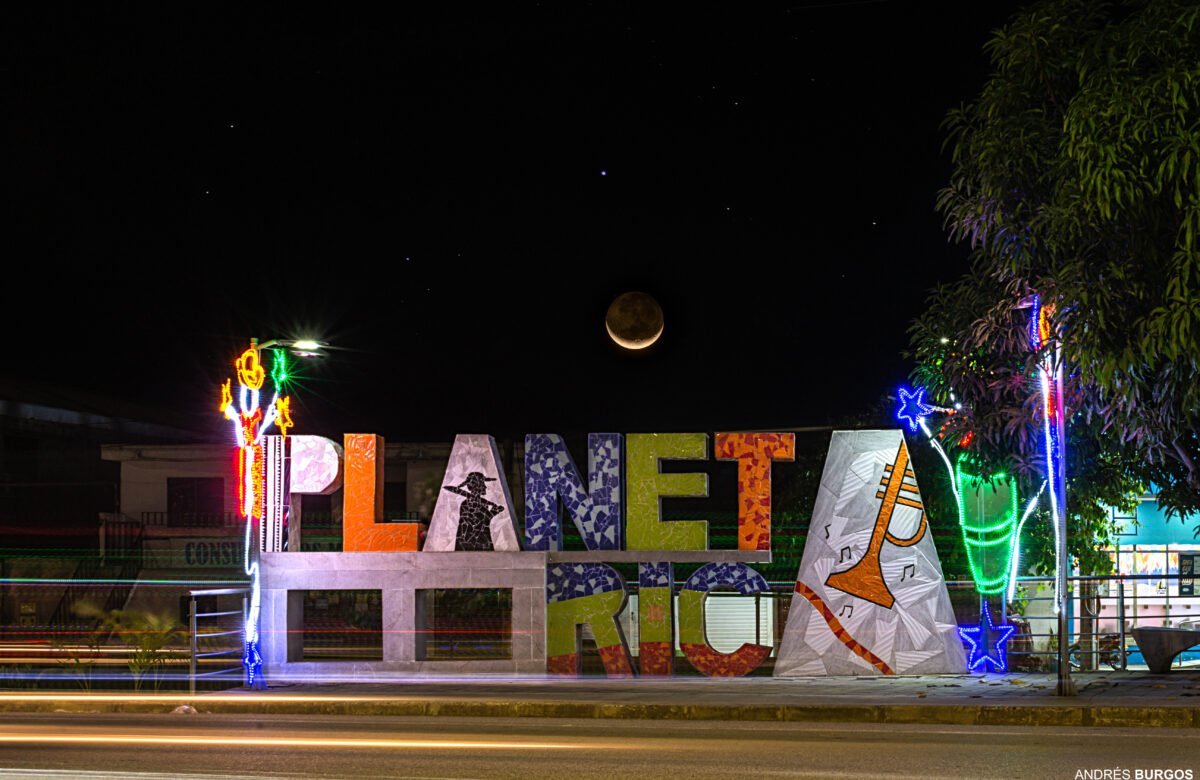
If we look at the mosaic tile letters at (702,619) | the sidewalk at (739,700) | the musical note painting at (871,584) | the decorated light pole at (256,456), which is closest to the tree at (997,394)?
the musical note painting at (871,584)

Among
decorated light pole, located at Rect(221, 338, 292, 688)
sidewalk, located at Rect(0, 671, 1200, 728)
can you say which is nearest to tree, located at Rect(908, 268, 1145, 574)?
sidewalk, located at Rect(0, 671, 1200, 728)

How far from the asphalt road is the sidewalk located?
649mm

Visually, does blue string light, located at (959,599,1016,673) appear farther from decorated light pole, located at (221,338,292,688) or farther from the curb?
decorated light pole, located at (221,338,292,688)

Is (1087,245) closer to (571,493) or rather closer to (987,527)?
(987,527)

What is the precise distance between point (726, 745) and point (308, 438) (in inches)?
383

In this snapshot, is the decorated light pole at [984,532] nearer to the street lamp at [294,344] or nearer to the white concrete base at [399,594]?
the white concrete base at [399,594]

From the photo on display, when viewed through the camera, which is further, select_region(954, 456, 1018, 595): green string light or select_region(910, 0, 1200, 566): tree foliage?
select_region(954, 456, 1018, 595): green string light

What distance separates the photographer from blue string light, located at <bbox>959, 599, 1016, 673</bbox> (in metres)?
18.4

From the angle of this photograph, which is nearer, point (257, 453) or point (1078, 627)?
point (257, 453)

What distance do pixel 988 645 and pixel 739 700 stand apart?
4497 millimetres

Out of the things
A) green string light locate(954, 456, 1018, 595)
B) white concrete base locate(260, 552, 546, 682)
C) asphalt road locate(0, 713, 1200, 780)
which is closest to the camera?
asphalt road locate(0, 713, 1200, 780)

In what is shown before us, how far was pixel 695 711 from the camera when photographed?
15.4 metres

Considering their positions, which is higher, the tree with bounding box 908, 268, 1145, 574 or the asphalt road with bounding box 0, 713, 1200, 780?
the tree with bounding box 908, 268, 1145, 574

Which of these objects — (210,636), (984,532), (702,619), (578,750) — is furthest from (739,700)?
(210,636)
